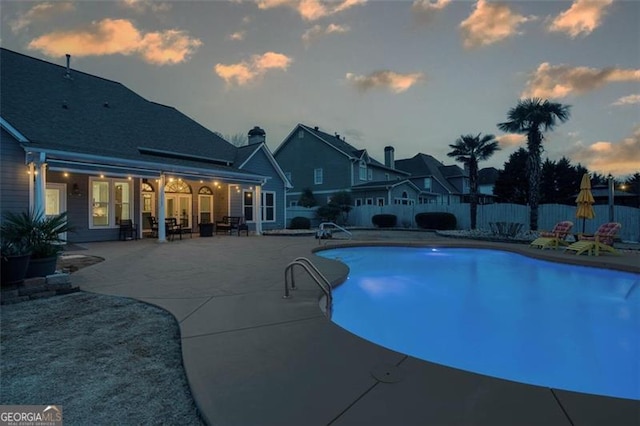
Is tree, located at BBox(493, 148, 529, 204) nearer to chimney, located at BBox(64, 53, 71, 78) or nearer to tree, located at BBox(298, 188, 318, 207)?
tree, located at BBox(298, 188, 318, 207)

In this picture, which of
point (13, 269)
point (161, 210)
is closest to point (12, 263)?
point (13, 269)

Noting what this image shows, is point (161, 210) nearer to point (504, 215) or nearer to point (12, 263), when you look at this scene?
point (12, 263)

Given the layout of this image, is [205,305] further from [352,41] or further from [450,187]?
[450,187]

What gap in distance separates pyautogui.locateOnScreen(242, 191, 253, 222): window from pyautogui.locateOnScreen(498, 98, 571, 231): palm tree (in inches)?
579

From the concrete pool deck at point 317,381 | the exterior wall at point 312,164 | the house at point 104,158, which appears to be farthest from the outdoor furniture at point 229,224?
the exterior wall at point 312,164

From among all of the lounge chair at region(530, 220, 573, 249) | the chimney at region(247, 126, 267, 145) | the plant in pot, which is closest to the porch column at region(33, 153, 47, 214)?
the plant in pot

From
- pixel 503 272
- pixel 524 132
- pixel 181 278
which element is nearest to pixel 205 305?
pixel 181 278

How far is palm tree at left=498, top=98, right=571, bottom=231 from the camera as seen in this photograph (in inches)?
643

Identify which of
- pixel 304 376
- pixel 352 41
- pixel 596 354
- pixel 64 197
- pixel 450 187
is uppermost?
pixel 352 41

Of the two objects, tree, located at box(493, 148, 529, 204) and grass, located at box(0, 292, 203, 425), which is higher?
tree, located at box(493, 148, 529, 204)

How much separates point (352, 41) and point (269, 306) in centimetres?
1324

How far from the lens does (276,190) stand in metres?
20.2

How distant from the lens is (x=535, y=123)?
16.6m

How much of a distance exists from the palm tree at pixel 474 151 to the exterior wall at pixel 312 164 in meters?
9.91
